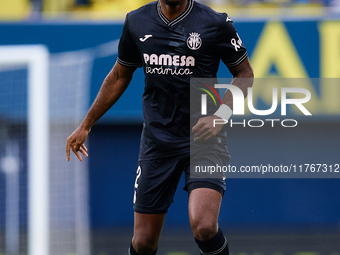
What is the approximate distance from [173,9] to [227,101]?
71cm

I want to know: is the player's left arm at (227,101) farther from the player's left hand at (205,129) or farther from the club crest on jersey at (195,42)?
the club crest on jersey at (195,42)

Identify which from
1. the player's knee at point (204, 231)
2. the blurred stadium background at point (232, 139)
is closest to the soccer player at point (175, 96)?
the player's knee at point (204, 231)

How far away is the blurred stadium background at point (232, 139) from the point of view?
29.2 ft

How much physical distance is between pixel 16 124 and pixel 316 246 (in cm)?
497

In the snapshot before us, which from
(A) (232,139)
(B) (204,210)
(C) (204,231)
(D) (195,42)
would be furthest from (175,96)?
(A) (232,139)

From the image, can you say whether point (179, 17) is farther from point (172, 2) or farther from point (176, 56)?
point (176, 56)

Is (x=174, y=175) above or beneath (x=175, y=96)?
beneath

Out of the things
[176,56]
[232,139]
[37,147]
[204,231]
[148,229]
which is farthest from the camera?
[232,139]

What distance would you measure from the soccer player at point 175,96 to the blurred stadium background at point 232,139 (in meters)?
4.67

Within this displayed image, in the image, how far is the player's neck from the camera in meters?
3.84

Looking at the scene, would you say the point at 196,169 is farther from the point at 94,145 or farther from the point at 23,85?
the point at 94,145

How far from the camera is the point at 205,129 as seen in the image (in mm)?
3721

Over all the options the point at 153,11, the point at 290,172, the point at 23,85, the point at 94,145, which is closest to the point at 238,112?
the point at 290,172

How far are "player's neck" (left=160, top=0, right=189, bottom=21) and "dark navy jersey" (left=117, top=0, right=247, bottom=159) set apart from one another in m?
0.02
